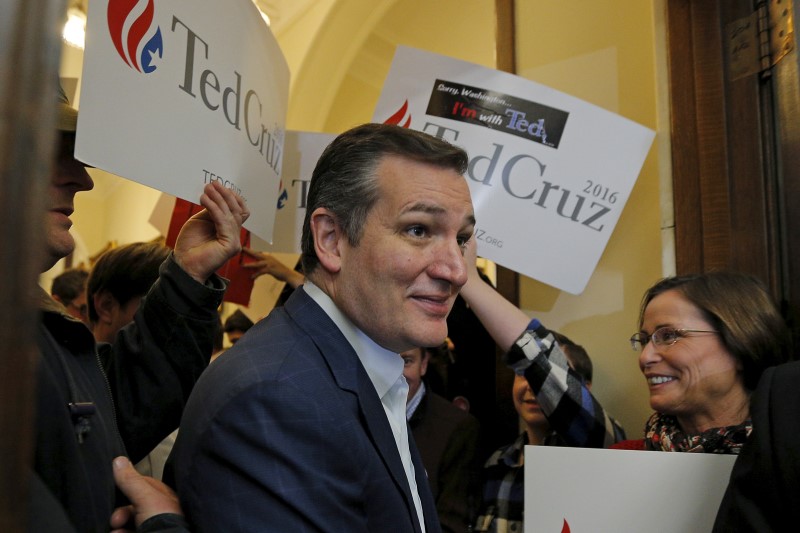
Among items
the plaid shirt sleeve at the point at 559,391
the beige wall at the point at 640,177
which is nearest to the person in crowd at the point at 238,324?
the beige wall at the point at 640,177

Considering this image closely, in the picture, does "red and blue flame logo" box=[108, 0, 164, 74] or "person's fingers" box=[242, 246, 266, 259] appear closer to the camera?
"red and blue flame logo" box=[108, 0, 164, 74]

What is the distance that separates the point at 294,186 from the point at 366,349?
1.25 metres

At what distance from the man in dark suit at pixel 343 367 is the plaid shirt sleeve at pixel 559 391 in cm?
74

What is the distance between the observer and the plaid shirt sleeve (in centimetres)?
213

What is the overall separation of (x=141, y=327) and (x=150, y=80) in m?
0.46

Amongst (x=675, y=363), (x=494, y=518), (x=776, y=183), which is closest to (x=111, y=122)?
(x=675, y=363)

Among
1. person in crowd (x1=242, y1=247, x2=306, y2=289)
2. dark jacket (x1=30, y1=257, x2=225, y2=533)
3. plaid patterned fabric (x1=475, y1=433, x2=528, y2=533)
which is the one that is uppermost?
person in crowd (x1=242, y1=247, x2=306, y2=289)

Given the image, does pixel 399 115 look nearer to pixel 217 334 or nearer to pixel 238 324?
pixel 217 334

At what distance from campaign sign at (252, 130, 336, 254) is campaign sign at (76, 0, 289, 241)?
375 millimetres

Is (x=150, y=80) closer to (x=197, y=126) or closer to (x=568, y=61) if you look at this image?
(x=197, y=126)

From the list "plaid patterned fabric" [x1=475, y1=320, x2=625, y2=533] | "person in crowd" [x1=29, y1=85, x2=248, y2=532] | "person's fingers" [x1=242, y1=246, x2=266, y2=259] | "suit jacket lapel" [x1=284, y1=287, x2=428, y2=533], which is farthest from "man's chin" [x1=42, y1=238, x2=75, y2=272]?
"person's fingers" [x1=242, y1=246, x2=266, y2=259]

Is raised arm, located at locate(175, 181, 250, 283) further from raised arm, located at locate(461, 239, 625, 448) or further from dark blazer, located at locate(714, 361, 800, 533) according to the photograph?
dark blazer, located at locate(714, 361, 800, 533)

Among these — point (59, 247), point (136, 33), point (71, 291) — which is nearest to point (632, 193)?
point (136, 33)

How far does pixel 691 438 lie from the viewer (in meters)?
1.83
